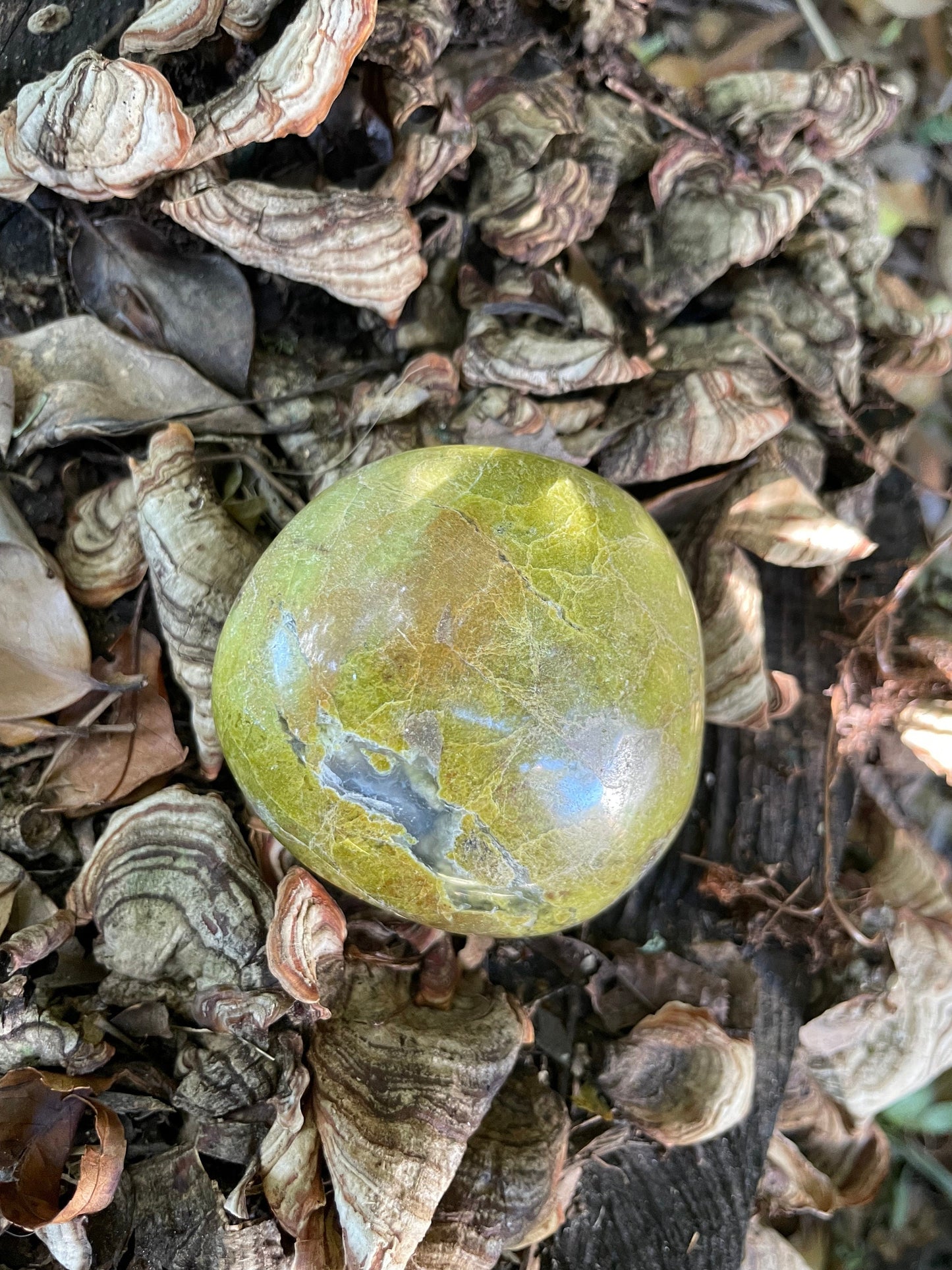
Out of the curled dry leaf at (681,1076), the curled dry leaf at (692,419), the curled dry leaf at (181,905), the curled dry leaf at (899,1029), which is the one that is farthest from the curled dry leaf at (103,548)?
the curled dry leaf at (899,1029)

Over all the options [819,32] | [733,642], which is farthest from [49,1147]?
[819,32]

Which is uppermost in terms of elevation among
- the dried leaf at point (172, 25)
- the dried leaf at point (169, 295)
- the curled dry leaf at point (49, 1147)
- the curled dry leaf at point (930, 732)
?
the dried leaf at point (172, 25)

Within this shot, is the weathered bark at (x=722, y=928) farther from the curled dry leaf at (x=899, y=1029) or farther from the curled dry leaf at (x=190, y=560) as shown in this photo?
the curled dry leaf at (x=190, y=560)

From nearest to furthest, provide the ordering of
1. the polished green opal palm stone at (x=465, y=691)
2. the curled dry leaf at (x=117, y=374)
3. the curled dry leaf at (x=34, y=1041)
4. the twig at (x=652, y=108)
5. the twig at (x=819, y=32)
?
the polished green opal palm stone at (x=465, y=691) < the curled dry leaf at (x=34, y=1041) < the curled dry leaf at (x=117, y=374) < the twig at (x=652, y=108) < the twig at (x=819, y=32)

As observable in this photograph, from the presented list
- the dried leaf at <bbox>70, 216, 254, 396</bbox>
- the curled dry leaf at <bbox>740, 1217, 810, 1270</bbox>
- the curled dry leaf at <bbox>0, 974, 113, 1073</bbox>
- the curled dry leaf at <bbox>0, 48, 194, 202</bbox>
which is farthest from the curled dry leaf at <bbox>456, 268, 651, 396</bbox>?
the curled dry leaf at <bbox>740, 1217, 810, 1270</bbox>

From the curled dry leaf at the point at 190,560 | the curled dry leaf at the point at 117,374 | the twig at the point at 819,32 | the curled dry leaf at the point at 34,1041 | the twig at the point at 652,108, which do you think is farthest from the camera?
the twig at the point at 819,32

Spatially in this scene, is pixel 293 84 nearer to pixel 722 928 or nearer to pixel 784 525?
pixel 784 525

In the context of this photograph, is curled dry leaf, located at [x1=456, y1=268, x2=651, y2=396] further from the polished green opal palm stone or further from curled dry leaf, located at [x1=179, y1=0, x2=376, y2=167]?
curled dry leaf, located at [x1=179, y1=0, x2=376, y2=167]
